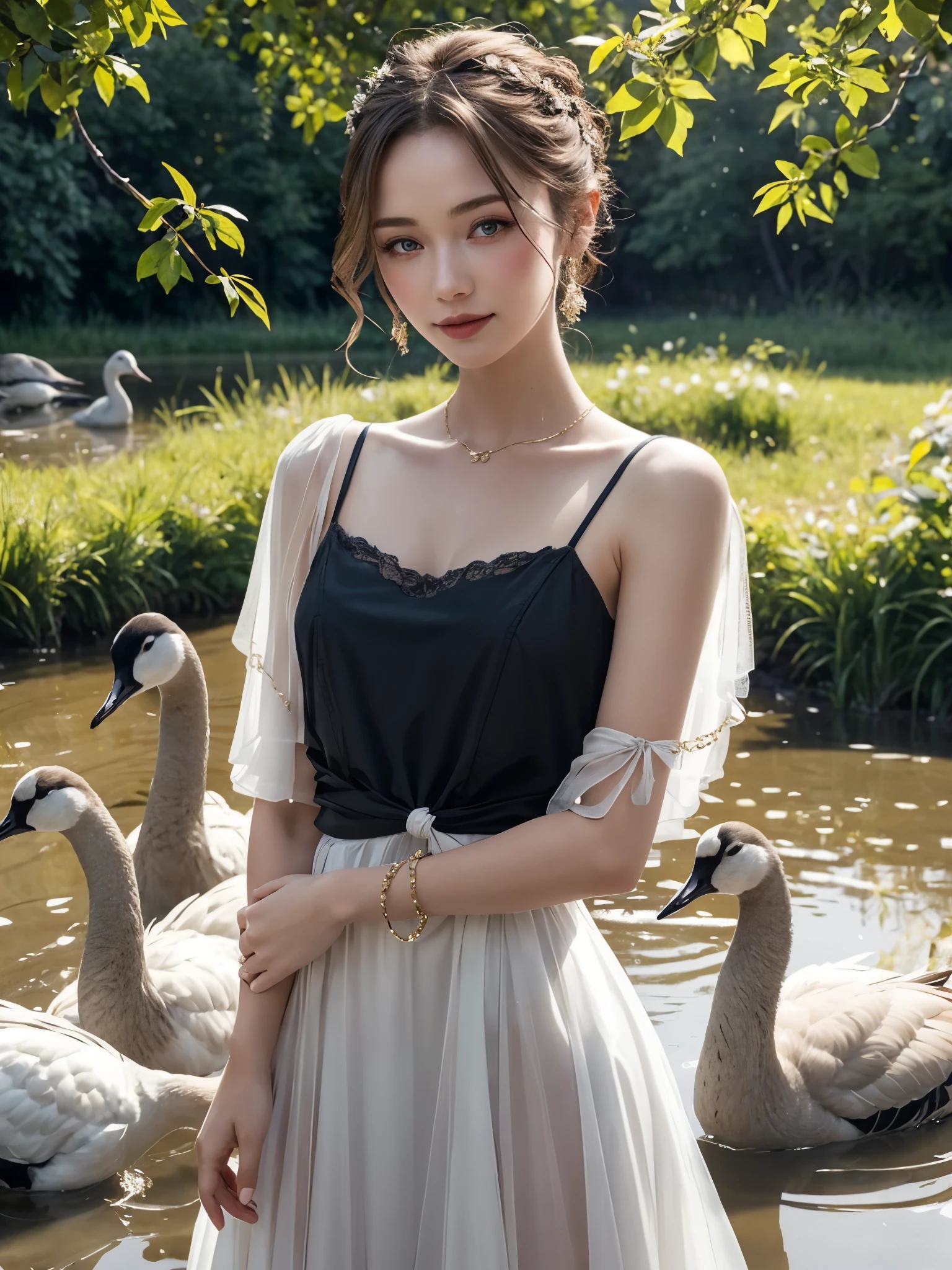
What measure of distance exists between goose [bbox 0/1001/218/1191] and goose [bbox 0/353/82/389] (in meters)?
13.0

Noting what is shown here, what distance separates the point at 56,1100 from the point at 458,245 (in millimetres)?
2324

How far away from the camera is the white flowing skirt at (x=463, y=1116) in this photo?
5.58ft

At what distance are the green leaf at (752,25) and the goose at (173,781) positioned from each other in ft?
8.45

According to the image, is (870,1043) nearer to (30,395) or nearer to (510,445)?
(510,445)

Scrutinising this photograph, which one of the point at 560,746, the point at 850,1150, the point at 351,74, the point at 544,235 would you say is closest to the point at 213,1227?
the point at 560,746

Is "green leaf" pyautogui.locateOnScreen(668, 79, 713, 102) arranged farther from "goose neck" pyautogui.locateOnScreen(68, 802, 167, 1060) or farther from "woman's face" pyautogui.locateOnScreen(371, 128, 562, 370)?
"goose neck" pyautogui.locateOnScreen(68, 802, 167, 1060)

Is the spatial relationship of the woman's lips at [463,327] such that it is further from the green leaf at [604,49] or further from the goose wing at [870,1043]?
the goose wing at [870,1043]

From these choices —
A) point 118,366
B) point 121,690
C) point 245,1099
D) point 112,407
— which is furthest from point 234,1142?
point 118,366

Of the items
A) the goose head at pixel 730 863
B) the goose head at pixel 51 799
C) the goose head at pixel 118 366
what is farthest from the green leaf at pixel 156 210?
the goose head at pixel 118 366

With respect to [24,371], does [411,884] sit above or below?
above

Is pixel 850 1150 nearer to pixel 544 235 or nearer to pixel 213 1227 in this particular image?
pixel 213 1227

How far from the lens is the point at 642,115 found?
2.18 m

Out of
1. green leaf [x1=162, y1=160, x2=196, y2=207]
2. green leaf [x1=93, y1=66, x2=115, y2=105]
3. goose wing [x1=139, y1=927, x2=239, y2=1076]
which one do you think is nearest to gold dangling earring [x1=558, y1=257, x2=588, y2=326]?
green leaf [x1=162, y1=160, x2=196, y2=207]

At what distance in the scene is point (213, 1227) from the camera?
1915 mm
